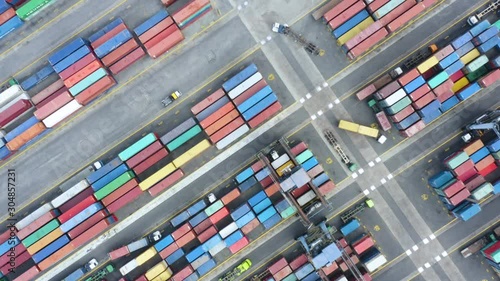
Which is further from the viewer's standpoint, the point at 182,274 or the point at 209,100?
the point at 182,274

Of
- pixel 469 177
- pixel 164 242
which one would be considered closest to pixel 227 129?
pixel 164 242

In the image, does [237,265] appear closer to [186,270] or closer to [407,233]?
[186,270]

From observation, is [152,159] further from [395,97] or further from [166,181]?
[395,97]

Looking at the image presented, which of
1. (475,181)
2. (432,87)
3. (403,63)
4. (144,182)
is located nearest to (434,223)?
(475,181)

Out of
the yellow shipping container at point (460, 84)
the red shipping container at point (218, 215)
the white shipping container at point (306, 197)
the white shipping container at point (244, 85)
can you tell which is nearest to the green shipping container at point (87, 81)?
the white shipping container at point (244, 85)

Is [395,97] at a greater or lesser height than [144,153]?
lesser

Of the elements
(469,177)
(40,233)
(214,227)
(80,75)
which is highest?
(80,75)

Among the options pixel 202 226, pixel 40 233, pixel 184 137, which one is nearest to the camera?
pixel 40 233
